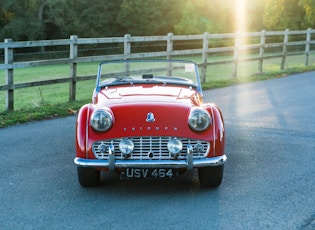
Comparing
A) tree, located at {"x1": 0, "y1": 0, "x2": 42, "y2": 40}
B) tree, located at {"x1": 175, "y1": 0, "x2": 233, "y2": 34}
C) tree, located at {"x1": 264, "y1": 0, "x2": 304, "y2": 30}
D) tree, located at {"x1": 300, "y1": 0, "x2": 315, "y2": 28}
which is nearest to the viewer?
tree, located at {"x1": 0, "y1": 0, "x2": 42, "y2": 40}

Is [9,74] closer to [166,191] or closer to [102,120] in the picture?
[102,120]

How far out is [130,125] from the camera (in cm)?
501

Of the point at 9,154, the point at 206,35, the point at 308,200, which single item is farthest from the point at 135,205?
the point at 206,35

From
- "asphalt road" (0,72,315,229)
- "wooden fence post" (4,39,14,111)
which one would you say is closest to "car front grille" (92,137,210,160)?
"asphalt road" (0,72,315,229)

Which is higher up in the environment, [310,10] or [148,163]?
[310,10]

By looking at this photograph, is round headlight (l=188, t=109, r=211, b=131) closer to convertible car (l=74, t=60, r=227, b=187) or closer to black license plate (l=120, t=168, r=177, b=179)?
convertible car (l=74, t=60, r=227, b=187)

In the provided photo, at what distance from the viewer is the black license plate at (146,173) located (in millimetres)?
4938

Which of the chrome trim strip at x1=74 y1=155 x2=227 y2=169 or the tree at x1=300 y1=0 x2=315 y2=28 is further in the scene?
the tree at x1=300 y1=0 x2=315 y2=28

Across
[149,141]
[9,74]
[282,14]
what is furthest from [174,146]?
[282,14]

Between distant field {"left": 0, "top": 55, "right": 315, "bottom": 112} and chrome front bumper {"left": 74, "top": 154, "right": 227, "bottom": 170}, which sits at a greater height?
chrome front bumper {"left": 74, "top": 154, "right": 227, "bottom": 170}

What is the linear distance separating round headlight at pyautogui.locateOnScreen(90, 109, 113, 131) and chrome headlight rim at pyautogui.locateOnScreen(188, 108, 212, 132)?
78 cm

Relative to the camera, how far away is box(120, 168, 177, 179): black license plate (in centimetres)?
494

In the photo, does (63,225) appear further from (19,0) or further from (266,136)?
(19,0)

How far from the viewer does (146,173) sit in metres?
4.95
